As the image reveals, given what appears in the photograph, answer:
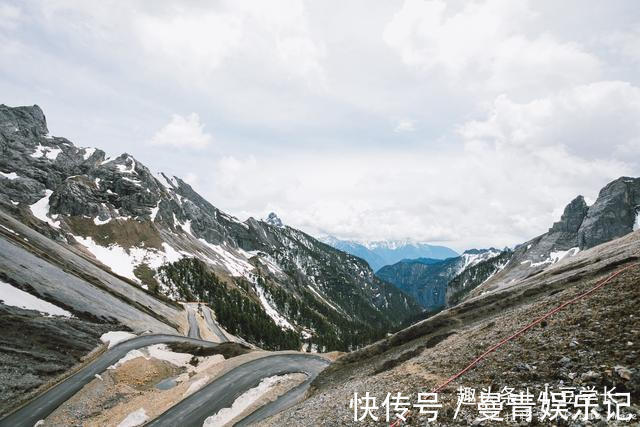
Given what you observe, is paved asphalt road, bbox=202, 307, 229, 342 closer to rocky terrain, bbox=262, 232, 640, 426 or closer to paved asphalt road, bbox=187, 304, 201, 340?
paved asphalt road, bbox=187, 304, 201, 340

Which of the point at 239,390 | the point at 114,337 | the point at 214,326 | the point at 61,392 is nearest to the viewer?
the point at 61,392

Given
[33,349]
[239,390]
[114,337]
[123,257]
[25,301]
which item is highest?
[123,257]

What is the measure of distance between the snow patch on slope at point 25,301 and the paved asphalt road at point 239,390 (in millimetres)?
36730

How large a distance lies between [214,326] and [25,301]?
83.1 metres

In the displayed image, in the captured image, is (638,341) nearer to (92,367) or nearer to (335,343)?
(92,367)

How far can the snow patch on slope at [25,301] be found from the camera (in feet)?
182

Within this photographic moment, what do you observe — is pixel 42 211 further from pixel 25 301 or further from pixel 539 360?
pixel 539 360

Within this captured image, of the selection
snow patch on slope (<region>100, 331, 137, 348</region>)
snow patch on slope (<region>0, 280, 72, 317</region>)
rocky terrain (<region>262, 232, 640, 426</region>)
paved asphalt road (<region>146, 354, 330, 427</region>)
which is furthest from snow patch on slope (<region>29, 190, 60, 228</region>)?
rocky terrain (<region>262, 232, 640, 426</region>)

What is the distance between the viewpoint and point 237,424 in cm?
3338

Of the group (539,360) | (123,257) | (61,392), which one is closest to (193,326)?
(61,392)

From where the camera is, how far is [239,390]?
4081cm

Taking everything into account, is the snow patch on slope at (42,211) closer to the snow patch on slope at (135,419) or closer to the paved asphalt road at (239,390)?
the paved asphalt road at (239,390)

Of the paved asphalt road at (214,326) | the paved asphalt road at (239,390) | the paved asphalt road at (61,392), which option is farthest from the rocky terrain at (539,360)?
the paved asphalt road at (214,326)

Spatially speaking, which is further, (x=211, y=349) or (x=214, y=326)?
(x=214, y=326)
